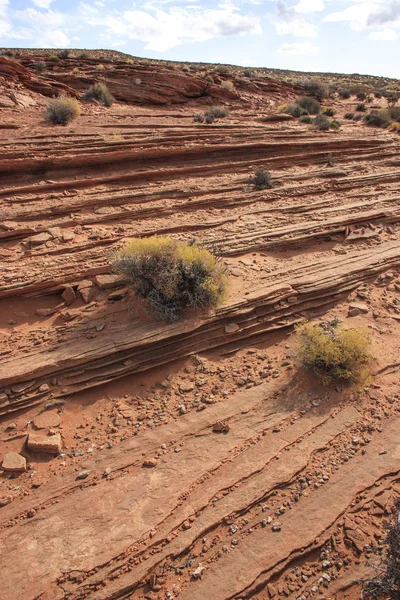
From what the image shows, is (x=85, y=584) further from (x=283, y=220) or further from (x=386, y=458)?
(x=283, y=220)

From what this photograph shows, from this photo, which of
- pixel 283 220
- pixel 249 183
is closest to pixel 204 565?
pixel 283 220

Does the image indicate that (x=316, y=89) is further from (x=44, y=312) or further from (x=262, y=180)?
(x=44, y=312)

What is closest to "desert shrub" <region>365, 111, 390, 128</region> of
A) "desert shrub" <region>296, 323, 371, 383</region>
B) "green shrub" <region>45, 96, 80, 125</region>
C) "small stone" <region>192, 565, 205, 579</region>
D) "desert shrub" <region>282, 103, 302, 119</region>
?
"desert shrub" <region>282, 103, 302, 119</region>

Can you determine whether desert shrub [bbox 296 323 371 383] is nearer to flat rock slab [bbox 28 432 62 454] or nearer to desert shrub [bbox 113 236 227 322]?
desert shrub [bbox 113 236 227 322]

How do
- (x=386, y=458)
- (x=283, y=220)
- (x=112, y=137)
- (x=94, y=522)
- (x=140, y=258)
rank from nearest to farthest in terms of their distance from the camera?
(x=94, y=522) < (x=386, y=458) < (x=140, y=258) < (x=283, y=220) < (x=112, y=137)

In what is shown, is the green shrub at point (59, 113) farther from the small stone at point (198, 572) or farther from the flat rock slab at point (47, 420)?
the small stone at point (198, 572)

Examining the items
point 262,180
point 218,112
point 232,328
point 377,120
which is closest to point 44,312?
point 232,328
